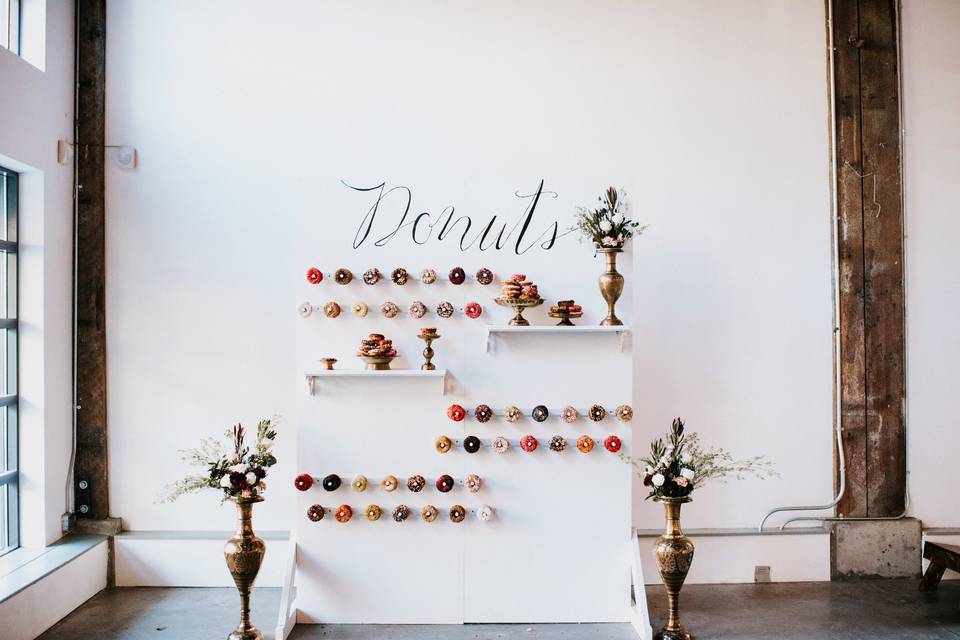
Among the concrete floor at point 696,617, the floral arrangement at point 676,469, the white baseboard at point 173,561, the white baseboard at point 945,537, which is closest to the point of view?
the floral arrangement at point 676,469

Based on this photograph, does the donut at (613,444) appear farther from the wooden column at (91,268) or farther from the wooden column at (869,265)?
the wooden column at (91,268)

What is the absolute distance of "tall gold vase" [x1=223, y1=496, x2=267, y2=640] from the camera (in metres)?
3.39

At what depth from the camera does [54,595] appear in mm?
3664

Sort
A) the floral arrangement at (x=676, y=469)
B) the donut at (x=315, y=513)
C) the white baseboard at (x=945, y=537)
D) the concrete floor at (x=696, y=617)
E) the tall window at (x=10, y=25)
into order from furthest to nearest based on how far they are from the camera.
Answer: the white baseboard at (x=945, y=537) < the tall window at (x=10, y=25) < the donut at (x=315, y=513) < the concrete floor at (x=696, y=617) < the floral arrangement at (x=676, y=469)

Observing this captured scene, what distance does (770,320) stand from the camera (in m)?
4.43

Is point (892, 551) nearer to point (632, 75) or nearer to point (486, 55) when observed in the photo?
point (632, 75)

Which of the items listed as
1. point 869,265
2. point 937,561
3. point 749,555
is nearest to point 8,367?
point 749,555

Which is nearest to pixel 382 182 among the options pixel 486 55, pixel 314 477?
pixel 486 55

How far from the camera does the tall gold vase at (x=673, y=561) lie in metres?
3.44

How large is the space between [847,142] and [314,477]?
12.5ft

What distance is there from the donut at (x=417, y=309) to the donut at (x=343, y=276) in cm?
36

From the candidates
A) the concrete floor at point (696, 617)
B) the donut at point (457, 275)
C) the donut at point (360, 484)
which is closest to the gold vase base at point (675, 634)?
the concrete floor at point (696, 617)

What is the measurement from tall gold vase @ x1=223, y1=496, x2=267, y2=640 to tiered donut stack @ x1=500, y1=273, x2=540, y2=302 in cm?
159

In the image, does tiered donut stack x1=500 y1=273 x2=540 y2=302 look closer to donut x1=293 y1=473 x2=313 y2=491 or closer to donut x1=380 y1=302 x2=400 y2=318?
donut x1=380 y1=302 x2=400 y2=318
